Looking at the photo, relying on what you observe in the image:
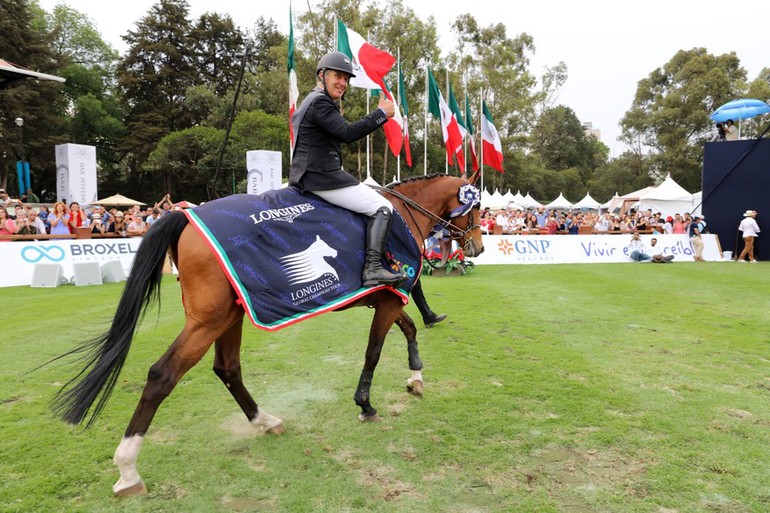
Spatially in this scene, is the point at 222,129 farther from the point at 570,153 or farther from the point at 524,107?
the point at 570,153

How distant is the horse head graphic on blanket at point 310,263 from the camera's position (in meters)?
3.67

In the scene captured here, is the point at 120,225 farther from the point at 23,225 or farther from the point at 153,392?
the point at 153,392

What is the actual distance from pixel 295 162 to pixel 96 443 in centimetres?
275

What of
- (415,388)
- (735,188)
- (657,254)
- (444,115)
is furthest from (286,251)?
(735,188)

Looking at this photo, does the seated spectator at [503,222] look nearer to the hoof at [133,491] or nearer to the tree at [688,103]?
the hoof at [133,491]

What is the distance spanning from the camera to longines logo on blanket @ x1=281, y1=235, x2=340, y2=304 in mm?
3668

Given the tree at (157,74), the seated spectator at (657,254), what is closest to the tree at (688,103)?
the seated spectator at (657,254)

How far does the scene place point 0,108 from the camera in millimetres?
34281

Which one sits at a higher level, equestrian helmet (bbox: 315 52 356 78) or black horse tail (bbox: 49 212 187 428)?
equestrian helmet (bbox: 315 52 356 78)

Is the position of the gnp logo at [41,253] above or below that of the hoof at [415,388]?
above

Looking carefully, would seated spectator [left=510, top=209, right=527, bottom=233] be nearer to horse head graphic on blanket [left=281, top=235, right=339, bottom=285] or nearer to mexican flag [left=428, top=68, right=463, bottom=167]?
mexican flag [left=428, top=68, right=463, bottom=167]

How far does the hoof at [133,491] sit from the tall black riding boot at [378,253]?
210cm

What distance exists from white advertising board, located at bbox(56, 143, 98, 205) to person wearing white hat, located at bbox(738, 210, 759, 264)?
98.6ft

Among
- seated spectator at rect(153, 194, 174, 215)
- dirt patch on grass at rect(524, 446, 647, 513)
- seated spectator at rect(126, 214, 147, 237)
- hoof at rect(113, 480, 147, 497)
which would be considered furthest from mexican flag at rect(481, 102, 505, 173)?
hoof at rect(113, 480, 147, 497)
